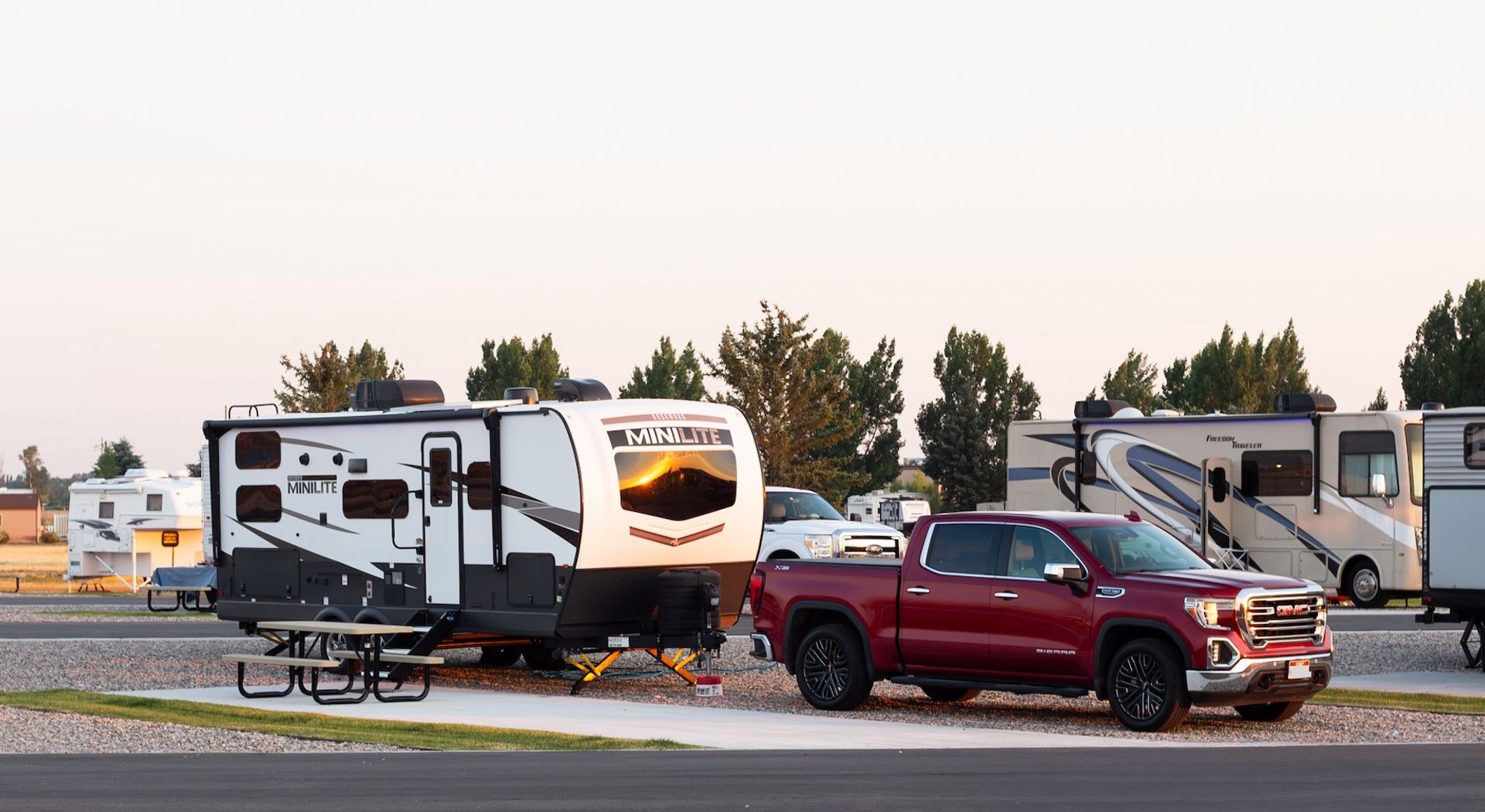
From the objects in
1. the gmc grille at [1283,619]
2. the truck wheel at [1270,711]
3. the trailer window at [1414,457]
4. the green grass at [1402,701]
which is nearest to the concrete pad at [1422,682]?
the green grass at [1402,701]

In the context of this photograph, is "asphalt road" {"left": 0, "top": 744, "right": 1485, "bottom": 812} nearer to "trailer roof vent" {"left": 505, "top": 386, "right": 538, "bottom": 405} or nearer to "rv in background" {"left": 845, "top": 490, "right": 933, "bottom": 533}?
"trailer roof vent" {"left": 505, "top": 386, "right": 538, "bottom": 405}

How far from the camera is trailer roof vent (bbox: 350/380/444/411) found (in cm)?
2164

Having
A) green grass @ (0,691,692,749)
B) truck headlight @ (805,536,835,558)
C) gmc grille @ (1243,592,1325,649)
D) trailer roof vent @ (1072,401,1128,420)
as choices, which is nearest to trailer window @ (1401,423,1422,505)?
trailer roof vent @ (1072,401,1128,420)

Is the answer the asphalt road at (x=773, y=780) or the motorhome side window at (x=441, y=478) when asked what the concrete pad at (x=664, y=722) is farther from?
the motorhome side window at (x=441, y=478)

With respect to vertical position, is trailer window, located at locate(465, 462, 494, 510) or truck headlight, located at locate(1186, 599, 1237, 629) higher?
trailer window, located at locate(465, 462, 494, 510)

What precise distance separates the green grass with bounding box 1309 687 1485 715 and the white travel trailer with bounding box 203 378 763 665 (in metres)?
6.18

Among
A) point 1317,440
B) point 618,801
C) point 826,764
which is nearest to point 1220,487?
point 1317,440

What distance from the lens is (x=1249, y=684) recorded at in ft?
51.9

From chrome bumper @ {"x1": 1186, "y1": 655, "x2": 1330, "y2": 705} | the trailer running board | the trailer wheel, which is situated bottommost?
the trailer wheel

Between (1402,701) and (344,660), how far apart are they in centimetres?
1089

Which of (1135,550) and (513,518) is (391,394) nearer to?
(513,518)

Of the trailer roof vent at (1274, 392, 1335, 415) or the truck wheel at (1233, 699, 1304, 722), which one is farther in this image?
the trailer roof vent at (1274, 392, 1335, 415)

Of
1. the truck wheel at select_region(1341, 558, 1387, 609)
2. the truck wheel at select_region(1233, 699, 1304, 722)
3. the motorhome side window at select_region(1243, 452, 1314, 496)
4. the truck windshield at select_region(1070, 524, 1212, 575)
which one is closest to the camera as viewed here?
the truck windshield at select_region(1070, 524, 1212, 575)

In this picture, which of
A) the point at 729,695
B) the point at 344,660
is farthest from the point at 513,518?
the point at 729,695
